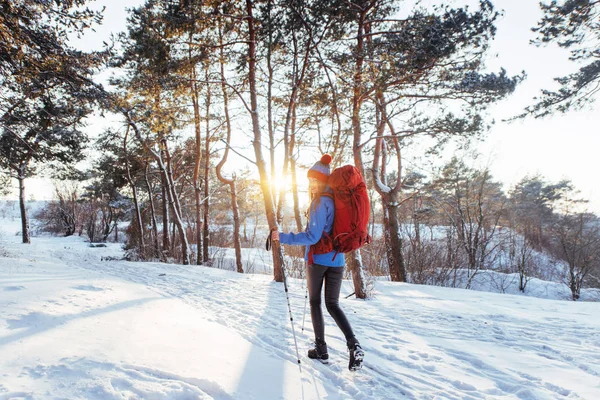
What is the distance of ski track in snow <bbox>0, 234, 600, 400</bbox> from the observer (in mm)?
2078

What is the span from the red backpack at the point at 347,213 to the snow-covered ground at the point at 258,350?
1200mm

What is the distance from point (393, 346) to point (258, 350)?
5.59ft

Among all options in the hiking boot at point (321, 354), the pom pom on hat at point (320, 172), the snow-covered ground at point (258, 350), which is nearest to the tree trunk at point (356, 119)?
the snow-covered ground at point (258, 350)

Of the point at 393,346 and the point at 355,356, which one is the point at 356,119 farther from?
the point at 355,356

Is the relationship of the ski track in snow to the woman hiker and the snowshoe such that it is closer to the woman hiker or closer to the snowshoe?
the snowshoe

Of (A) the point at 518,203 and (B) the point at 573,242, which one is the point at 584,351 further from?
(A) the point at 518,203

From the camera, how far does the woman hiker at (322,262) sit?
8.92ft

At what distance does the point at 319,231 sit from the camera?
106 inches

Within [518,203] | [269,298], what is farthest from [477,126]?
[518,203]

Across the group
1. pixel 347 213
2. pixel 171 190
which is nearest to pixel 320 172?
pixel 347 213

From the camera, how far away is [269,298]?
6055 mm

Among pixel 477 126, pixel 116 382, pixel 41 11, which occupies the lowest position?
pixel 116 382

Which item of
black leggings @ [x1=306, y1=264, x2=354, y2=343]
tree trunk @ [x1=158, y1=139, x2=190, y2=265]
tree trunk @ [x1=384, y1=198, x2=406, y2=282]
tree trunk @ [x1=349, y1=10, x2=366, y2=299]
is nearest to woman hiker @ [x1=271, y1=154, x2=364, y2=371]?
black leggings @ [x1=306, y1=264, x2=354, y2=343]

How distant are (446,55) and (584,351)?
17.4ft
